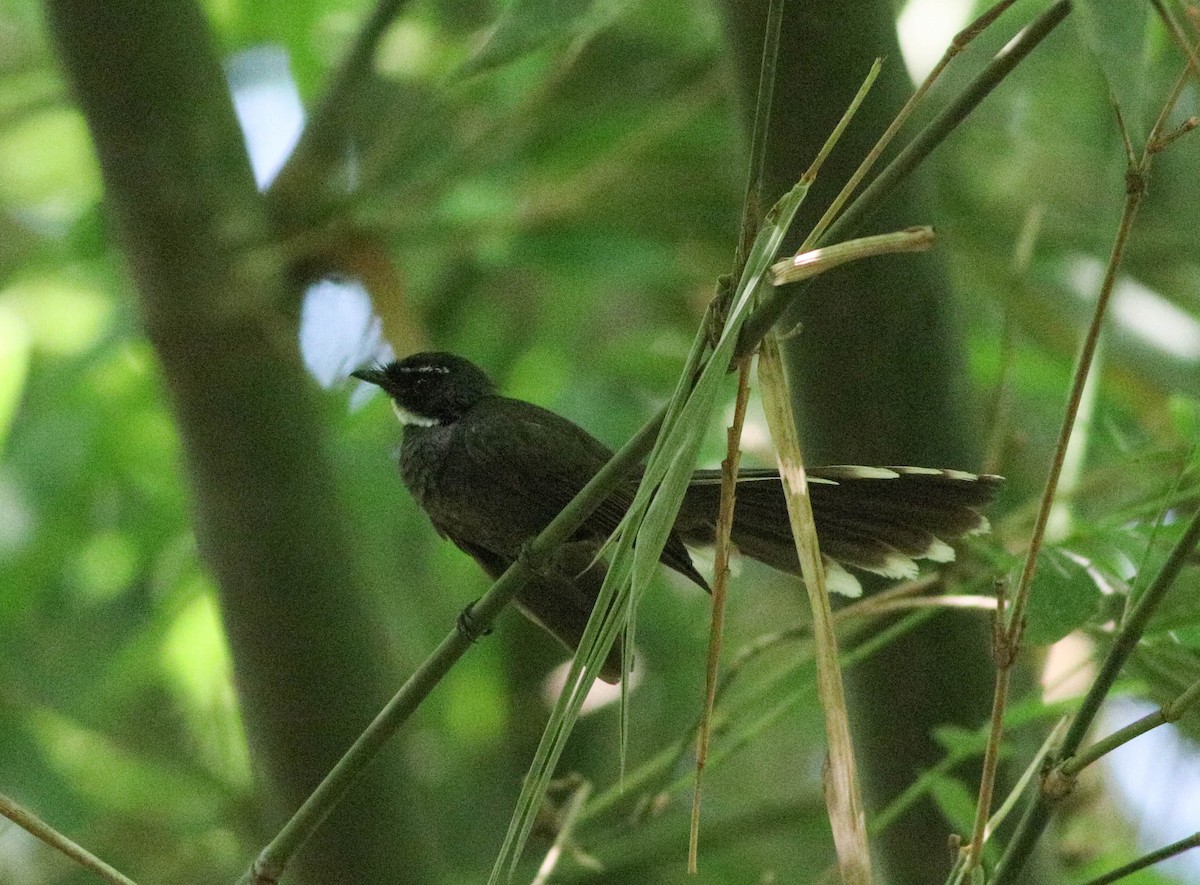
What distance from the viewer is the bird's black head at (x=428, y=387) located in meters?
3.13

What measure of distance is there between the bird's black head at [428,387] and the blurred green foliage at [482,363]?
13 centimetres

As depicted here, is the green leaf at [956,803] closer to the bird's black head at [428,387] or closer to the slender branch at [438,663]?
the slender branch at [438,663]

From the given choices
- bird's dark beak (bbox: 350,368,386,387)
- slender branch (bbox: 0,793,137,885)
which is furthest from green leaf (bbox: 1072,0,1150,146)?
bird's dark beak (bbox: 350,368,386,387)

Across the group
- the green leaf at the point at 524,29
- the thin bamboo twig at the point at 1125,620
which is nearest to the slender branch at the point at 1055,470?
the thin bamboo twig at the point at 1125,620

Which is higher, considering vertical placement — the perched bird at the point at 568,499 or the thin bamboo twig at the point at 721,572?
the perched bird at the point at 568,499

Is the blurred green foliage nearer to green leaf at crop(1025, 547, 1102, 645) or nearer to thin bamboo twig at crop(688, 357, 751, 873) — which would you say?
green leaf at crop(1025, 547, 1102, 645)

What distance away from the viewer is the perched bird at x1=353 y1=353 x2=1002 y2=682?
2109 mm

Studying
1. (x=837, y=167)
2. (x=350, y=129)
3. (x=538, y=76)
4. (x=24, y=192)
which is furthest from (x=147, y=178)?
(x=24, y=192)

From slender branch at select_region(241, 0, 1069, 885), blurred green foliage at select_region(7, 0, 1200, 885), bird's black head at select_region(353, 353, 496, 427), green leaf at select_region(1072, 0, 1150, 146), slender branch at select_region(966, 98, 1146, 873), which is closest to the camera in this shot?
green leaf at select_region(1072, 0, 1150, 146)

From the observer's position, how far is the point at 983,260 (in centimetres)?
352

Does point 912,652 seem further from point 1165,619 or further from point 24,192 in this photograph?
point 24,192

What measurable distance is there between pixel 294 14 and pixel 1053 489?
9.15ft

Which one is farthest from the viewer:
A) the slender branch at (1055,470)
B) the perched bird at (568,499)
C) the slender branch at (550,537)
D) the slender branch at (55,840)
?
the perched bird at (568,499)

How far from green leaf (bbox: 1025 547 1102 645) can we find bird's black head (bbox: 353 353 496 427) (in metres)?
1.69
